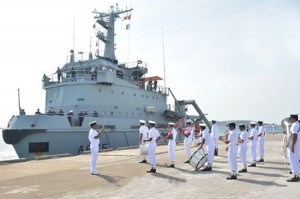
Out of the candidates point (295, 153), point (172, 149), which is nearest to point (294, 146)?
point (295, 153)

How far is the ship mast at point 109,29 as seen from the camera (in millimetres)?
30719

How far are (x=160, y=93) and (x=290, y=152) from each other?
22.8 metres

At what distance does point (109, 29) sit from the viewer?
103ft

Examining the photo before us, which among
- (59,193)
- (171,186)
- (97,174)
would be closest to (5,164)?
(97,174)

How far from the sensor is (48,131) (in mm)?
19641

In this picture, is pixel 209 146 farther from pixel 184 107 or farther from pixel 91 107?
pixel 184 107

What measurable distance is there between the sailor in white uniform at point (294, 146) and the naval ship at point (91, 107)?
14.1m

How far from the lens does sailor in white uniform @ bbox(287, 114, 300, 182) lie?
864cm

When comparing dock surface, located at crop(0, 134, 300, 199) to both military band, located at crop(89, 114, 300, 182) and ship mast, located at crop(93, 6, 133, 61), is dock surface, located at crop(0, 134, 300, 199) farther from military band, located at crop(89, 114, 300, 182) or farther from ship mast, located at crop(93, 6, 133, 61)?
ship mast, located at crop(93, 6, 133, 61)

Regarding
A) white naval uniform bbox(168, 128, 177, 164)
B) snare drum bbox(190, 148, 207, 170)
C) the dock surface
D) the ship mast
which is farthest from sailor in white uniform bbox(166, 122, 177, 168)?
the ship mast

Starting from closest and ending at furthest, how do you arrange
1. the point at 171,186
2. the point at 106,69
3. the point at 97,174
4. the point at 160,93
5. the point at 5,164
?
the point at 171,186
the point at 97,174
the point at 5,164
the point at 106,69
the point at 160,93

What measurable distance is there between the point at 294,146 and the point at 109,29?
Answer: 24.9m

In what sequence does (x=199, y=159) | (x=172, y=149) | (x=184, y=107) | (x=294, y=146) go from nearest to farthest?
(x=294, y=146), (x=199, y=159), (x=172, y=149), (x=184, y=107)

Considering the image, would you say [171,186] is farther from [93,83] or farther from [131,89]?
[131,89]
